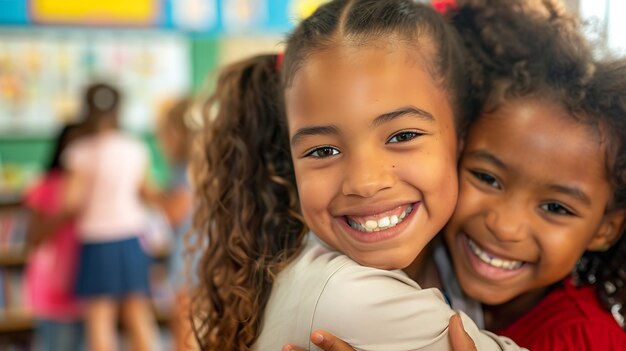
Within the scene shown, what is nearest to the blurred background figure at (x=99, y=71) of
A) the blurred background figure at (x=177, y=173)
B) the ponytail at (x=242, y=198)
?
the blurred background figure at (x=177, y=173)

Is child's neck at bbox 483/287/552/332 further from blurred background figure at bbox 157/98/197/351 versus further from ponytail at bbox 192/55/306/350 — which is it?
blurred background figure at bbox 157/98/197/351

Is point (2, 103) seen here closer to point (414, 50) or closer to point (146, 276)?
point (146, 276)

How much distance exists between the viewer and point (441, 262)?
154cm

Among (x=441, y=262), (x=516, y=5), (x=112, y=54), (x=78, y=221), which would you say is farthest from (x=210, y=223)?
(x=112, y=54)

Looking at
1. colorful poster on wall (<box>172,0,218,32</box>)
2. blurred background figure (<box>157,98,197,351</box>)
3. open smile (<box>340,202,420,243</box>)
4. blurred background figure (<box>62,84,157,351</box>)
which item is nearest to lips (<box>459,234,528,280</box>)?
open smile (<box>340,202,420,243</box>)

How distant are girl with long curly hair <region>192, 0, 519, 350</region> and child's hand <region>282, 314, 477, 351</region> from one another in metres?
0.02

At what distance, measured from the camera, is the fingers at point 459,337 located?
3.58 ft

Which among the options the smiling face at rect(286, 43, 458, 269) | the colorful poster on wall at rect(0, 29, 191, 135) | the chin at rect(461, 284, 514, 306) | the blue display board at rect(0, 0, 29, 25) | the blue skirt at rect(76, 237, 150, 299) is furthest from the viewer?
the colorful poster on wall at rect(0, 29, 191, 135)

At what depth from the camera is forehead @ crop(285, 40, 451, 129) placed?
1.17m

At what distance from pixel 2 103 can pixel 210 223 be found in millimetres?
3876

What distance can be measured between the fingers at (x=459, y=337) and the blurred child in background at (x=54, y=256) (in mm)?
2757

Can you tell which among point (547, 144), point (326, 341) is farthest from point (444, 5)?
point (326, 341)

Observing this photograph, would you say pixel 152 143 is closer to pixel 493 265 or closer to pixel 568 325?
pixel 493 265

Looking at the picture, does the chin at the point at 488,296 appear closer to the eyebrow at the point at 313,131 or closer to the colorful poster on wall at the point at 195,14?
the eyebrow at the point at 313,131
